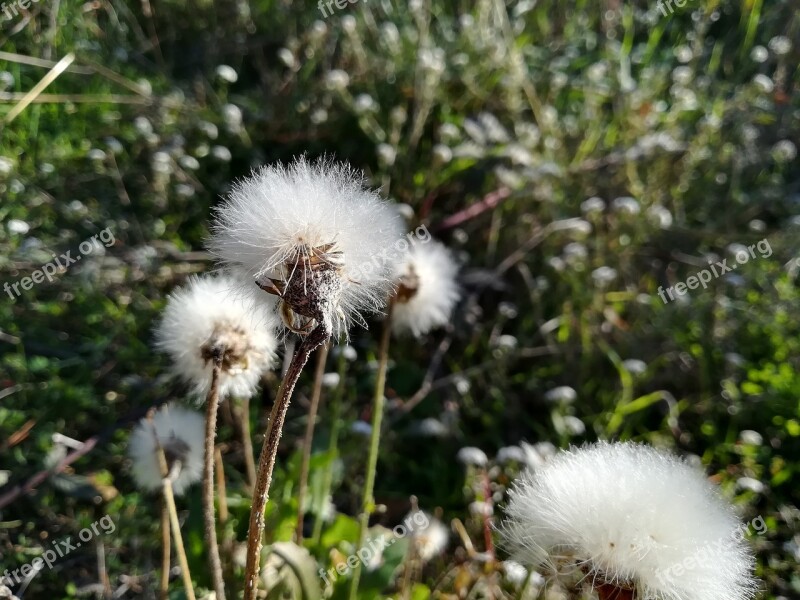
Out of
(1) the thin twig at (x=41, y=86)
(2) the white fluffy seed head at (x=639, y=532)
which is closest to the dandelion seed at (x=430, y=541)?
(2) the white fluffy seed head at (x=639, y=532)

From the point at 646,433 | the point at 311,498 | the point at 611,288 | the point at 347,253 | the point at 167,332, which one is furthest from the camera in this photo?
the point at 611,288

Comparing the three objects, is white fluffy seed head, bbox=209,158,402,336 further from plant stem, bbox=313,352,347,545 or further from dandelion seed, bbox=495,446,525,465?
dandelion seed, bbox=495,446,525,465

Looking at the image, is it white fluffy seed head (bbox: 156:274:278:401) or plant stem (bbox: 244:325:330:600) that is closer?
plant stem (bbox: 244:325:330:600)

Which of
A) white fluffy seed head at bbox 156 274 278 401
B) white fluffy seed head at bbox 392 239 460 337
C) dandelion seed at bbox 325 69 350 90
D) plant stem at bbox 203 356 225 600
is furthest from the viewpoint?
dandelion seed at bbox 325 69 350 90

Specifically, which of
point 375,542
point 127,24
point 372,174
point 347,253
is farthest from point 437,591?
point 127,24

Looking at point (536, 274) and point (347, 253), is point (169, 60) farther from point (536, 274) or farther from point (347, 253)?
point (347, 253)

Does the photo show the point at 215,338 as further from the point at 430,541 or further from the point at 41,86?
the point at 41,86

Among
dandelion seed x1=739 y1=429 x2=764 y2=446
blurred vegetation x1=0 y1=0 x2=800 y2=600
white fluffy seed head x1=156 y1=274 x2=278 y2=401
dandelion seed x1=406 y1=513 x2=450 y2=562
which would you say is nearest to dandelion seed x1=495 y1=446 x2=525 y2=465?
blurred vegetation x1=0 y1=0 x2=800 y2=600
